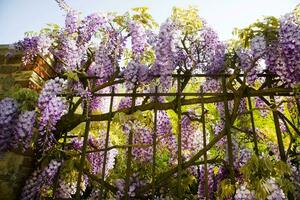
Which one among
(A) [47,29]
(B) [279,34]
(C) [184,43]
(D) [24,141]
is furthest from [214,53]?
(D) [24,141]

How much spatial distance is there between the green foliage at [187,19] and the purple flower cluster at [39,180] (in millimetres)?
1739

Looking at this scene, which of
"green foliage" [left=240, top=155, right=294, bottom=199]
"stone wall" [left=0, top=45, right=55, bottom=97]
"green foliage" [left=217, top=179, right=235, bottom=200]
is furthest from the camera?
"stone wall" [left=0, top=45, right=55, bottom=97]

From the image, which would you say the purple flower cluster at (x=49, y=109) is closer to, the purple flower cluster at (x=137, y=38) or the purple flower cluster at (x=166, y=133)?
the purple flower cluster at (x=137, y=38)

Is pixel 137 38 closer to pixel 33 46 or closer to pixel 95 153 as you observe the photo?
pixel 33 46

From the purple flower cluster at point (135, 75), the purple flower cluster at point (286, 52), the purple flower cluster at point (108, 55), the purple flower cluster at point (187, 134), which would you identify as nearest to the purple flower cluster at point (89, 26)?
the purple flower cluster at point (108, 55)

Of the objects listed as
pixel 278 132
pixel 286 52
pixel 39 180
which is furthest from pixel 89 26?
pixel 278 132

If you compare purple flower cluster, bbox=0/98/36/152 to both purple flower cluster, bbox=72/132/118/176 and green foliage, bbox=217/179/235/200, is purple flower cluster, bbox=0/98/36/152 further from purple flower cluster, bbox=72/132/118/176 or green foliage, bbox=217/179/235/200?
green foliage, bbox=217/179/235/200

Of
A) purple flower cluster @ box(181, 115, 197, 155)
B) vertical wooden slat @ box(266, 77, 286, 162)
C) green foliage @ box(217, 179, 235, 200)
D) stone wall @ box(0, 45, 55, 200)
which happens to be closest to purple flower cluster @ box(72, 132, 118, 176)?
stone wall @ box(0, 45, 55, 200)

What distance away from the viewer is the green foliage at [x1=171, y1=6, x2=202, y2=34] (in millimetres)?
3326

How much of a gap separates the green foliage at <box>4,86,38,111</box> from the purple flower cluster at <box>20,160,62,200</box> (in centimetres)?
53

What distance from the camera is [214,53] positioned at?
133 inches

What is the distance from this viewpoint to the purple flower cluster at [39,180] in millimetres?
2793

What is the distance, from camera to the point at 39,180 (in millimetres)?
2865

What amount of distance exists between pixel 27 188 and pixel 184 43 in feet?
6.38
